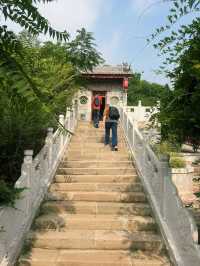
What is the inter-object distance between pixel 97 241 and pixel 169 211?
3.96ft

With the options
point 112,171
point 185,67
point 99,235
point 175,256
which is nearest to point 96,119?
point 112,171

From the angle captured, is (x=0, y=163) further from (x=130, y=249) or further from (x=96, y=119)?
(x=96, y=119)

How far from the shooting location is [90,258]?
6316mm

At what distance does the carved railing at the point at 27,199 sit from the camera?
567cm

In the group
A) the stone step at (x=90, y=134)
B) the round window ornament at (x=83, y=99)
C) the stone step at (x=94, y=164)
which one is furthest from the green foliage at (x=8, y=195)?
the round window ornament at (x=83, y=99)

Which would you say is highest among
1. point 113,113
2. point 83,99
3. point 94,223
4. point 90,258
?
point 83,99

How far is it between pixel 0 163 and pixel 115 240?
13.8 ft

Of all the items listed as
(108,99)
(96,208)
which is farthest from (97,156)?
(108,99)

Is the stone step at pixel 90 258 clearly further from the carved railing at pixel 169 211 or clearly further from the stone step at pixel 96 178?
the stone step at pixel 96 178

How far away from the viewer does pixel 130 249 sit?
21.8 ft

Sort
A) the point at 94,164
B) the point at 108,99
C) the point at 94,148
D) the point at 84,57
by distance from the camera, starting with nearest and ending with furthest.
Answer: the point at 84,57
the point at 94,164
the point at 94,148
the point at 108,99

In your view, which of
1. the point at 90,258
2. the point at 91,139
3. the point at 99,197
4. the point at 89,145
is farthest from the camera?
the point at 91,139

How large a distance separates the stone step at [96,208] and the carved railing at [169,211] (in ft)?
0.81

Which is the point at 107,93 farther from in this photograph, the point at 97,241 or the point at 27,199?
the point at 97,241
